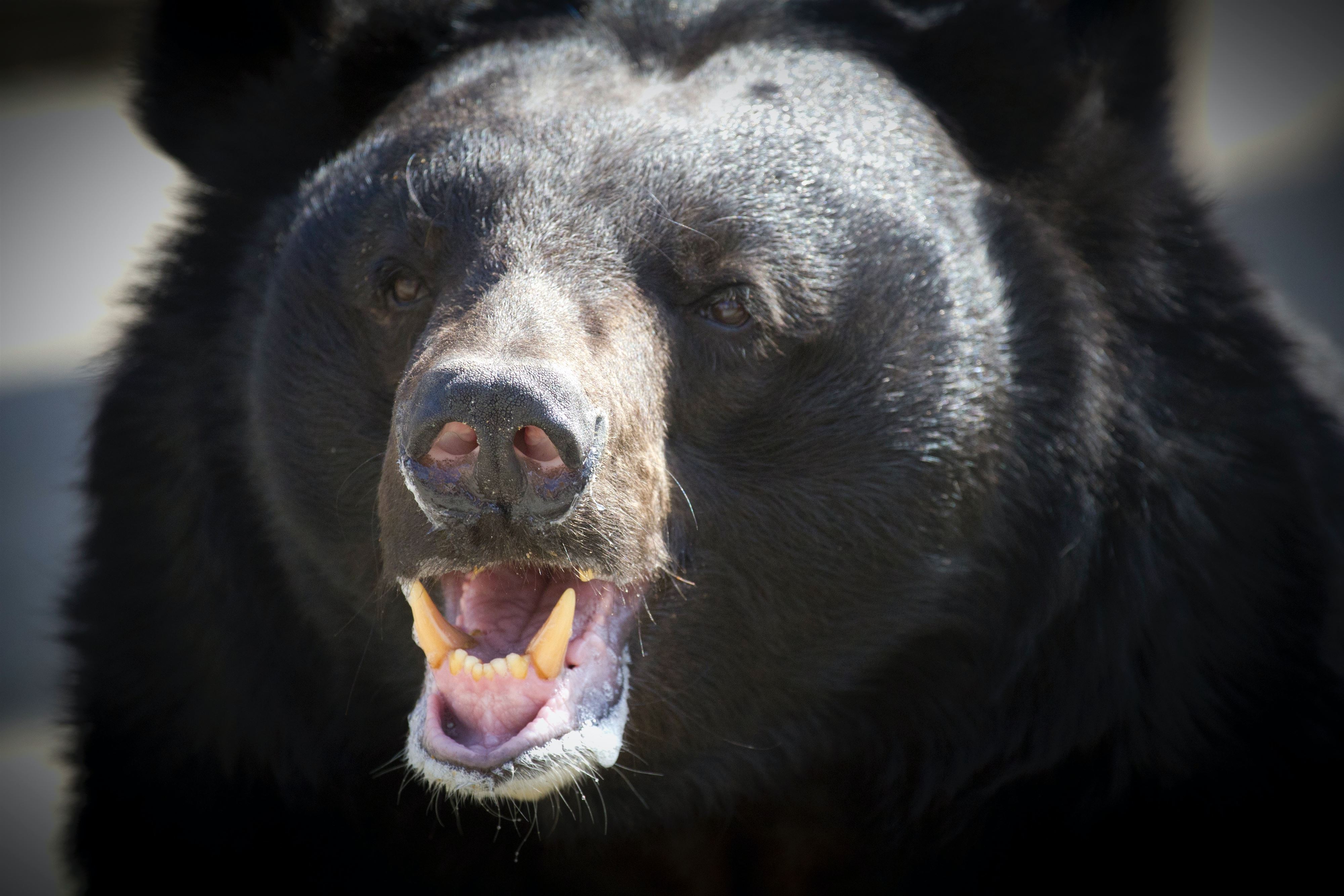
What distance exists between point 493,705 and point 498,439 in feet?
1.63

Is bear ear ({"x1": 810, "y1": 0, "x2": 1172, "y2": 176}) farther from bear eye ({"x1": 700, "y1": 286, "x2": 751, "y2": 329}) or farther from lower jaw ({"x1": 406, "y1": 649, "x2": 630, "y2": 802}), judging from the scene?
lower jaw ({"x1": 406, "y1": 649, "x2": 630, "y2": 802})

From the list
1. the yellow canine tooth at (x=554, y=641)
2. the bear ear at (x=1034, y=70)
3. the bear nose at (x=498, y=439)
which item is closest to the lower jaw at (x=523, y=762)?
the yellow canine tooth at (x=554, y=641)

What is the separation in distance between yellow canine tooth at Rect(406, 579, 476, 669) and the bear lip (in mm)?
19

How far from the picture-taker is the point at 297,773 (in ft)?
10.3

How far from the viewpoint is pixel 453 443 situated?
2.15 metres

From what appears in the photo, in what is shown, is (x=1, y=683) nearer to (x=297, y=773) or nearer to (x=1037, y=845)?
(x=297, y=773)

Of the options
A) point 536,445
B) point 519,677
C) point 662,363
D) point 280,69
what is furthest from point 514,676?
point 280,69

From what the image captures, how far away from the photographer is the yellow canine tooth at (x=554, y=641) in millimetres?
2318

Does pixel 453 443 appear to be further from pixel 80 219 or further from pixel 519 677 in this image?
pixel 80 219

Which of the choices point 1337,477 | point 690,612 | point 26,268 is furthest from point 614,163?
point 26,268

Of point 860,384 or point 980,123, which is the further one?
point 980,123

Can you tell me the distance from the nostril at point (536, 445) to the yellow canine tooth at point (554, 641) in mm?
304

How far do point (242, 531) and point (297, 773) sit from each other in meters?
0.56

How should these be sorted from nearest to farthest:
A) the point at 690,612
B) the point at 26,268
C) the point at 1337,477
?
1. the point at 690,612
2. the point at 1337,477
3. the point at 26,268
